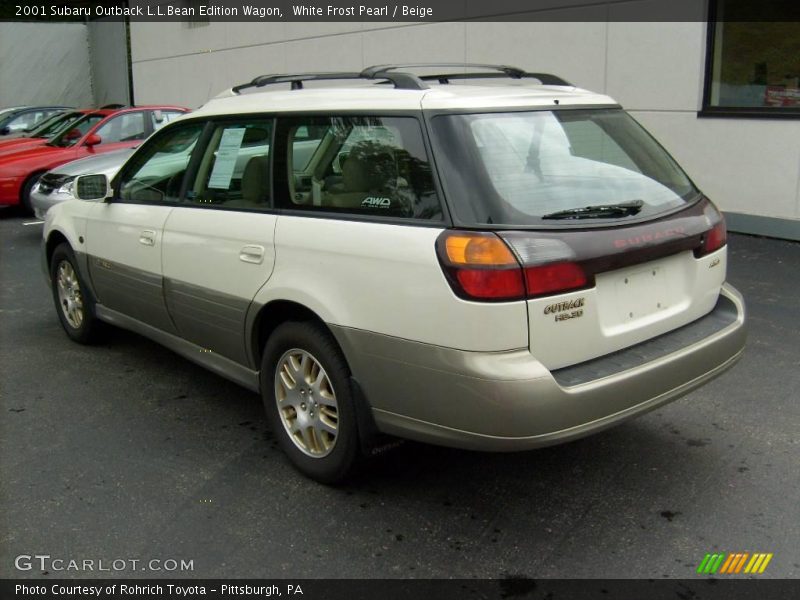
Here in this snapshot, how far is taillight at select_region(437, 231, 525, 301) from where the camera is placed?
2904 mm

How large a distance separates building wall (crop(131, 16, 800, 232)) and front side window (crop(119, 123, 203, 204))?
657cm

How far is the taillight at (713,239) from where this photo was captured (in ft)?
11.8

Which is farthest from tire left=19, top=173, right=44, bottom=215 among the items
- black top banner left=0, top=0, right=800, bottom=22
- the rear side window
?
the rear side window

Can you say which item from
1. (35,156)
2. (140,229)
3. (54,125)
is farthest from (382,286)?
(54,125)

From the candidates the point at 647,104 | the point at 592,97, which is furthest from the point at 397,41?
the point at 592,97

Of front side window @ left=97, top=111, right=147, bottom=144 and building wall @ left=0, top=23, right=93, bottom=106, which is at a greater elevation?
building wall @ left=0, top=23, right=93, bottom=106

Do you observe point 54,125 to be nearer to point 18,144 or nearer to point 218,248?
point 18,144

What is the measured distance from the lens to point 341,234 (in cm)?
338

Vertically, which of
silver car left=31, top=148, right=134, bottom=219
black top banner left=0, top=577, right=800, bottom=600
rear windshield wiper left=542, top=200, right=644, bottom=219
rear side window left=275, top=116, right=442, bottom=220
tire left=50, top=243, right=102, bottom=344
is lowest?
black top banner left=0, top=577, right=800, bottom=600

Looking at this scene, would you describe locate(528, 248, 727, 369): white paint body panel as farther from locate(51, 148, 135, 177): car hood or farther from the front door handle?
locate(51, 148, 135, 177): car hood

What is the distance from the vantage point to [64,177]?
977cm

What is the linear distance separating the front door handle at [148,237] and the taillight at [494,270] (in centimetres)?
220

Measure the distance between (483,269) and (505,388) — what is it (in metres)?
0.43

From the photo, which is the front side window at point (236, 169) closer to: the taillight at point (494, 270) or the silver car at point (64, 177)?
the taillight at point (494, 270)
